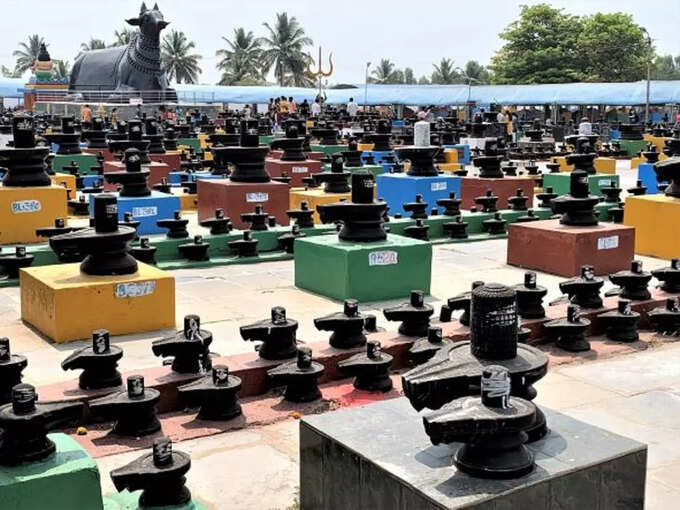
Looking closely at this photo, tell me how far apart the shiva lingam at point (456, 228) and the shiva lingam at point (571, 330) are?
5.76 m

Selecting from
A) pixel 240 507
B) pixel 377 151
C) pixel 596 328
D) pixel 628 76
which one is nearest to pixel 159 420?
pixel 240 507

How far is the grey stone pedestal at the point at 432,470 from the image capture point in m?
2.92

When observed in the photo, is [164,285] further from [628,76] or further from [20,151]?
[628,76]

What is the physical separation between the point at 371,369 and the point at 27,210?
7.68 meters

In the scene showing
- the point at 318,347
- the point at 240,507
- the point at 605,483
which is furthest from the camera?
the point at 318,347

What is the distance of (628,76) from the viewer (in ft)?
231

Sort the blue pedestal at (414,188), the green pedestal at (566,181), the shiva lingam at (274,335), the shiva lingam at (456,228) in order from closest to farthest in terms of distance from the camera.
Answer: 1. the shiva lingam at (274,335)
2. the shiva lingam at (456,228)
3. the blue pedestal at (414,188)
4. the green pedestal at (566,181)

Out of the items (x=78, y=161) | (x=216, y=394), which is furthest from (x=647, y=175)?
(x=216, y=394)

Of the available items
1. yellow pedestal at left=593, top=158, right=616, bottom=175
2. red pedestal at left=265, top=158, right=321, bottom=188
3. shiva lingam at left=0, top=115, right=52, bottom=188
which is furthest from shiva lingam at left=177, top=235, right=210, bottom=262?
yellow pedestal at left=593, top=158, right=616, bottom=175

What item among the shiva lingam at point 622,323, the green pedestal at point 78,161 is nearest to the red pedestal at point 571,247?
the shiva lingam at point 622,323

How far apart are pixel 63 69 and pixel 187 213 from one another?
305ft

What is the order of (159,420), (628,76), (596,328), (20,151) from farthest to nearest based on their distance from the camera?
1. (628,76)
2. (20,151)
3. (596,328)
4. (159,420)

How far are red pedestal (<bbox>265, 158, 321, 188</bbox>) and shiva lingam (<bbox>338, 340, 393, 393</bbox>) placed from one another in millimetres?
12301

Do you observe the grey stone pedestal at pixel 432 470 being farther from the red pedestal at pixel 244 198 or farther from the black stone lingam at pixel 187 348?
the red pedestal at pixel 244 198
